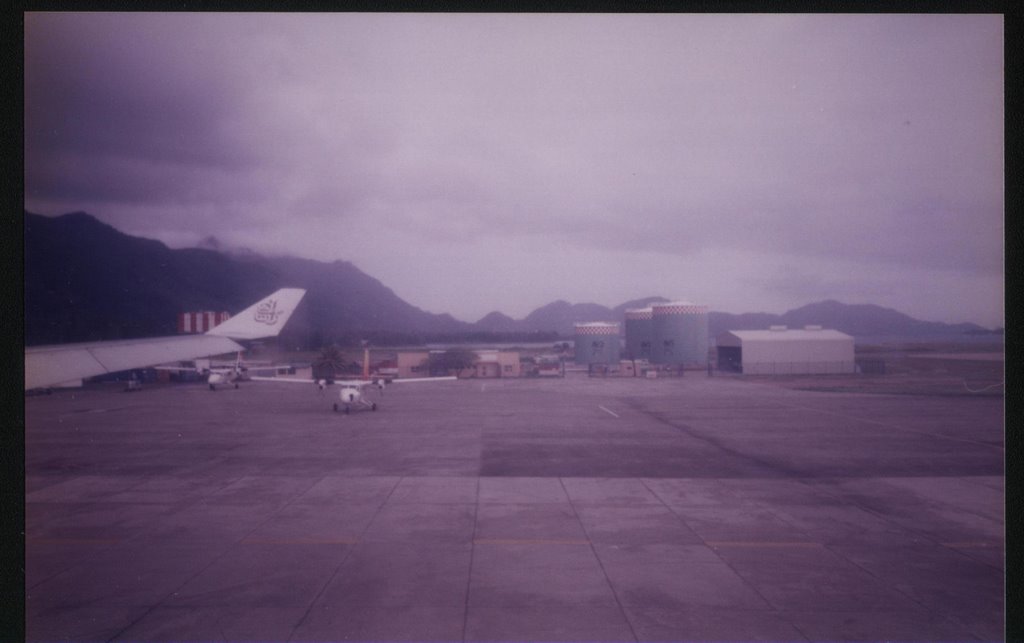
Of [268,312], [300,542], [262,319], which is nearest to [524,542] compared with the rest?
[300,542]

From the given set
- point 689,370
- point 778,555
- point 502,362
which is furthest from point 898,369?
point 778,555

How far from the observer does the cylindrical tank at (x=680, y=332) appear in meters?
46.8

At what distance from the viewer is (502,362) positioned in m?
60.9

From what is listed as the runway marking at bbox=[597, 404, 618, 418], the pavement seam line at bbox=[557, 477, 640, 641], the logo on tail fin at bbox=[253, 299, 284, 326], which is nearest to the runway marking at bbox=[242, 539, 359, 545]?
the pavement seam line at bbox=[557, 477, 640, 641]

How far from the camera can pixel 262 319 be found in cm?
1777

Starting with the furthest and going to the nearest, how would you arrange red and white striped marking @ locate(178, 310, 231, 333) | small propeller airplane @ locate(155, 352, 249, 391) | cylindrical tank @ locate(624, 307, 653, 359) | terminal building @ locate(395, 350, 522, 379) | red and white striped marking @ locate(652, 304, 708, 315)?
terminal building @ locate(395, 350, 522, 379) → cylindrical tank @ locate(624, 307, 653, 359) → red and white striped marking @ locate(652, 304, 708, 315) → small propeller airplane @ locate(155, 352, 249, 391) → red and white striped marking @ locate(178, 310, 231, 333)

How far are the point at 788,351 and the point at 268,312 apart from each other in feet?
150

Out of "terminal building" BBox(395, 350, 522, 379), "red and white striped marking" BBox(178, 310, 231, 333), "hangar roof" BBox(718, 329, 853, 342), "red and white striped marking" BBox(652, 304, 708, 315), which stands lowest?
"terminal building" BBox(395, 350, 522, 379)

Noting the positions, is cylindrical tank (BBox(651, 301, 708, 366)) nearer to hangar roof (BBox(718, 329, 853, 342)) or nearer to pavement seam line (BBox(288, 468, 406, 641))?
hangar roof (BBox(718, 329, 853, 342))

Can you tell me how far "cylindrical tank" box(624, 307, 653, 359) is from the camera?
172ft

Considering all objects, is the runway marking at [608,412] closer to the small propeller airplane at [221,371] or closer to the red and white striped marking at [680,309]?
the red and white striped marking at [680,309]

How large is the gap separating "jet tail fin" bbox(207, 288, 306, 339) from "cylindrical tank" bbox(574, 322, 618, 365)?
41.5 metres

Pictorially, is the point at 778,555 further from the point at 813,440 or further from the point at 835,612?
the point at 813,440

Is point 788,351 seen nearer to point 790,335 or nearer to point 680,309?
point 790,335
